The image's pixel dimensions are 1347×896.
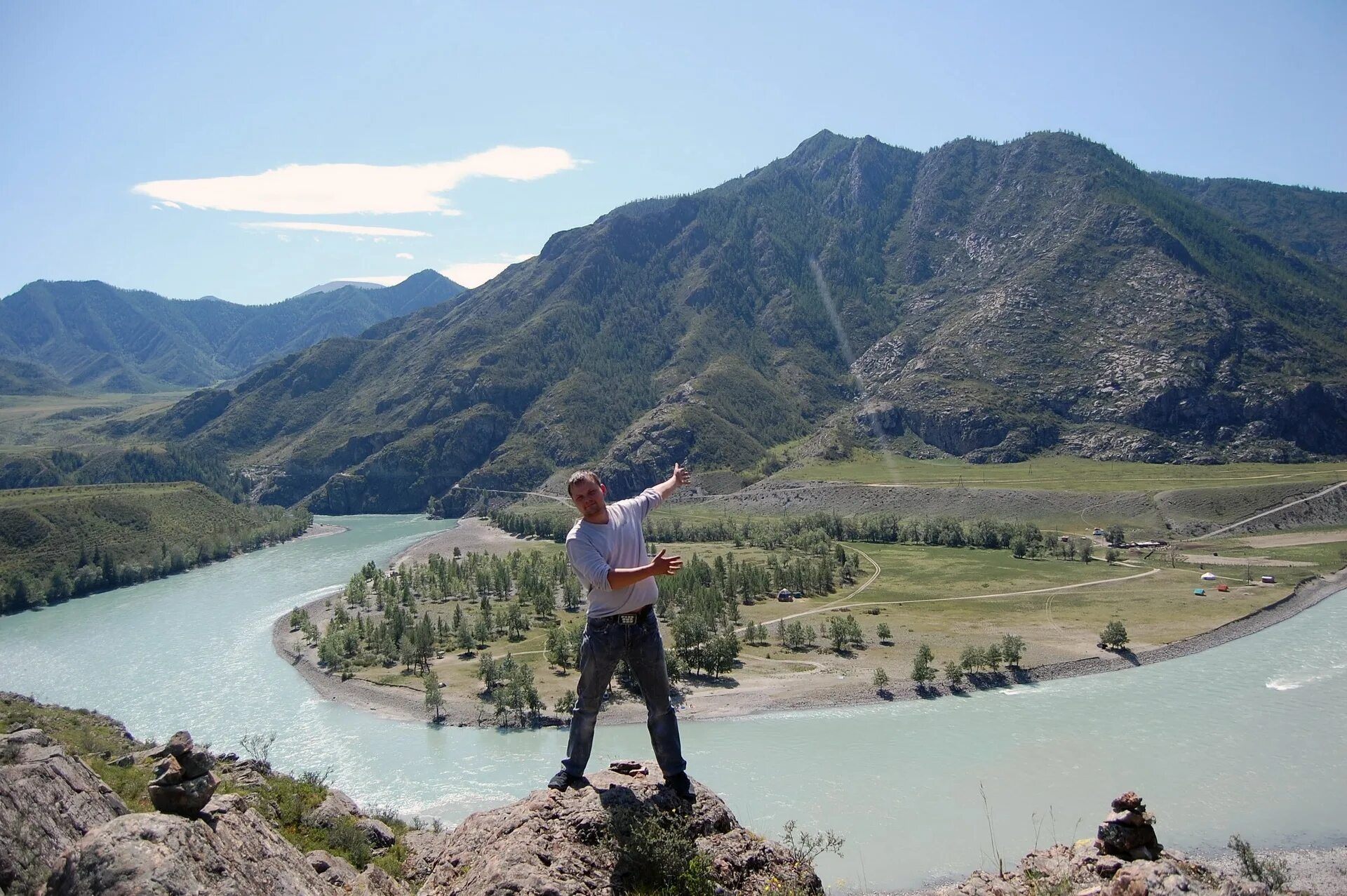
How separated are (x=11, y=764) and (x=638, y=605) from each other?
9384 mm

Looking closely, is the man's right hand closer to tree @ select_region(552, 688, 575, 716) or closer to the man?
the man

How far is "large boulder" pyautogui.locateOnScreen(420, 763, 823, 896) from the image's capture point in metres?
6.14

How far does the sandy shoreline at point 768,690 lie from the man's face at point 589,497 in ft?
116

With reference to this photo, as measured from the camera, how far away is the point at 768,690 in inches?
1806

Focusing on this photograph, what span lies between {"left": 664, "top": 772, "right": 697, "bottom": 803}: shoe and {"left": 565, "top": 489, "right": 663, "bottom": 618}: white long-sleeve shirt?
163 cm

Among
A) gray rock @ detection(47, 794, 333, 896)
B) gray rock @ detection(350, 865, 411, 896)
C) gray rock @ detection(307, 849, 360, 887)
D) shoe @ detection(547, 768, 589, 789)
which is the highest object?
gray rock @ detection(47, 794, 333, 896)

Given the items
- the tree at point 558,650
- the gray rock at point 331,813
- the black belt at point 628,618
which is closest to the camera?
the black belt at point 628,618

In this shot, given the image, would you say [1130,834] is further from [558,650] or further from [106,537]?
[106,537]

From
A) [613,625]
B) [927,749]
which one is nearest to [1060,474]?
[927,749]

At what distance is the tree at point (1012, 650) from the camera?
156 ft

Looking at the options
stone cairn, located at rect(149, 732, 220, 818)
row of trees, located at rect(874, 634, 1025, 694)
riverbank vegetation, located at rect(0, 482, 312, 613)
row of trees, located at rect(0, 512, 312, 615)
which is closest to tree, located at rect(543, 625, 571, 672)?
row of trees, located at rect(874, 634, 1025, 694)

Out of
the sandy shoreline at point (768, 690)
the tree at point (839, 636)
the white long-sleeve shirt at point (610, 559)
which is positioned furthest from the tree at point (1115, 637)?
the white long-sleeve shirt at point (610, 559)

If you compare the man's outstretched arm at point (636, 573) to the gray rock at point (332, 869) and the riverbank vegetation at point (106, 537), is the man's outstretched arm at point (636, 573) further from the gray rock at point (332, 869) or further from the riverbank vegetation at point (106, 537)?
the riverbank vegetation at point (106, 537)

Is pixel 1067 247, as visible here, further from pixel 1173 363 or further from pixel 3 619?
pixel 3 619
